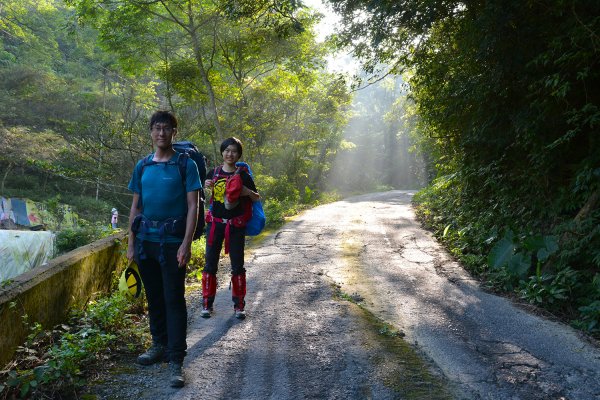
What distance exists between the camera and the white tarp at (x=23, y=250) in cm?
995

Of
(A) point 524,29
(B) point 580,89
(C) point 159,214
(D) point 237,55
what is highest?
(D) point 237,55

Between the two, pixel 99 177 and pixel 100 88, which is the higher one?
pixel 100 88

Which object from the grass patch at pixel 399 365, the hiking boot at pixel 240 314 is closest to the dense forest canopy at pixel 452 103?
the grass patch at pixel 399 365

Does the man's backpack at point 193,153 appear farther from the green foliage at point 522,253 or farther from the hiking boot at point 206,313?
the green foliage at point 522,253

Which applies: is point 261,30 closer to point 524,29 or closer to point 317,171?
point 524,29

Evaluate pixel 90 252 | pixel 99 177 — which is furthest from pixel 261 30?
pixel 90 252

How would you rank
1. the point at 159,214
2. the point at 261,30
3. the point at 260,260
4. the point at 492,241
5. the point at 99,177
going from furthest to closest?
the point at 99,177
the point at 261,30
the point at 260,260
the point at 492,241
the point at 159,214

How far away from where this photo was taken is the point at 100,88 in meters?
27.0

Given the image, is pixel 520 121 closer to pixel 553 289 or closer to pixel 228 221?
pixel 553 289

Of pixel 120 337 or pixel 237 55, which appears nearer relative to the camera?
pixel 120 337

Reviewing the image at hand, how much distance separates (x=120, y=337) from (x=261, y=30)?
37.0ft

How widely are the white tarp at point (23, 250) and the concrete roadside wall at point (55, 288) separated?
5.76 meters

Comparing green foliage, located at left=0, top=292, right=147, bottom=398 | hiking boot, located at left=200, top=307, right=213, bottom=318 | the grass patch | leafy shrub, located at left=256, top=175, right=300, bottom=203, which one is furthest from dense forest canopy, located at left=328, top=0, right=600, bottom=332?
leafy shrub, located at left=256, top=175, right=300, bottom=203

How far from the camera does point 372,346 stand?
3.99 meters
